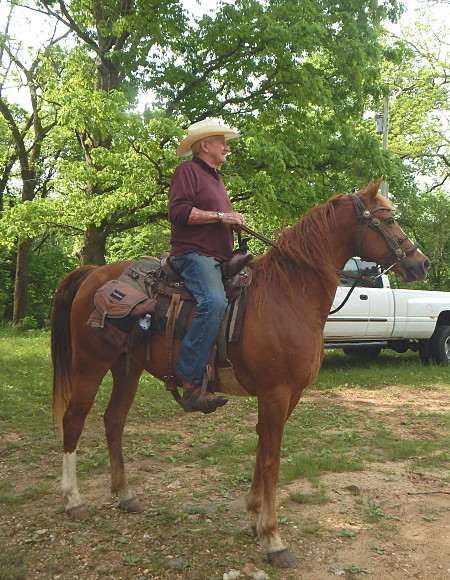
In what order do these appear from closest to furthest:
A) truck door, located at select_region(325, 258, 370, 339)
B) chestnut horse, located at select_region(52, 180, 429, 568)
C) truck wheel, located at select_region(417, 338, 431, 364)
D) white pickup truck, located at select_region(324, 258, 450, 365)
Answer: chestnut horse, located at select_region(52, 180, 429, 568)
truck door, located at select_region(325, 258, 370, 339)
white pickup truck, located at select_region(324, 258, 450, 365)
truck wheel, located at select_region(417, 338, 431, 364)

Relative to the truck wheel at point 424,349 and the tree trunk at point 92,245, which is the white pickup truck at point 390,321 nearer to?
the truck wheel at point 424,349

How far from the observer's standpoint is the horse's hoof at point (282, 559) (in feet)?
10.6

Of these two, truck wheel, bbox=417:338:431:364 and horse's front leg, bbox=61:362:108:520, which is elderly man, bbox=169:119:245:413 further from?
truck wheel, bbox=417:338:431:364

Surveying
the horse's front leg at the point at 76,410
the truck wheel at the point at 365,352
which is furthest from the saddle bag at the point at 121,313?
the truck wheel at the point at 365,352

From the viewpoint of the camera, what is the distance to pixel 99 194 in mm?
13164

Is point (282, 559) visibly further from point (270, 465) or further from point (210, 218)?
point (210, 218)

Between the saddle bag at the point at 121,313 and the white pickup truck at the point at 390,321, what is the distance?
239 inches

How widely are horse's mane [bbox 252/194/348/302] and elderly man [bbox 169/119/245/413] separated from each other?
328mm

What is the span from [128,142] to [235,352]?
8.89 metres

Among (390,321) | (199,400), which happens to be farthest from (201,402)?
(390,321)

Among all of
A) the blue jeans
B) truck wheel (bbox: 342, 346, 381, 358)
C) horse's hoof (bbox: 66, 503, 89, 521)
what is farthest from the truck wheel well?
horse's hoof (bbox: 66, 503, 89, 521)

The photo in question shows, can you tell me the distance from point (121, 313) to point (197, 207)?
36.9 inches

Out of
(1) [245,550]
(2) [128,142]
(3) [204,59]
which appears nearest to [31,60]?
(3) [204,59]

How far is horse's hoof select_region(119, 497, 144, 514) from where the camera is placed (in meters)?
4.00
